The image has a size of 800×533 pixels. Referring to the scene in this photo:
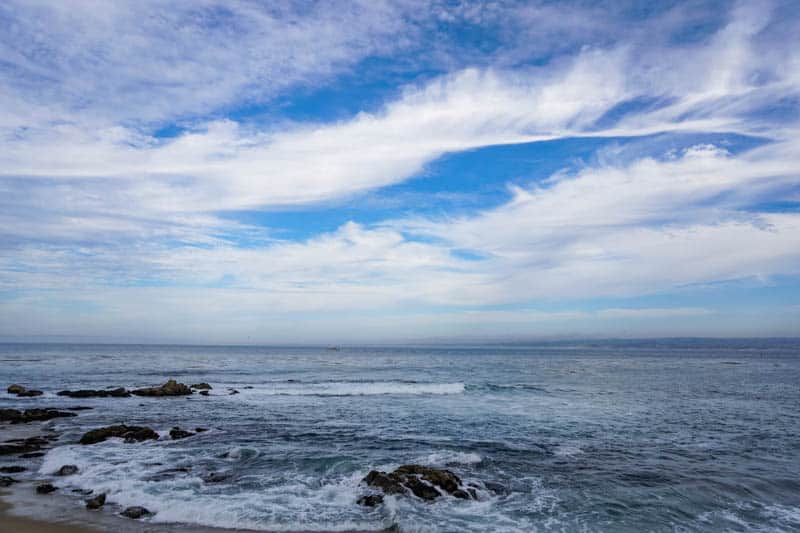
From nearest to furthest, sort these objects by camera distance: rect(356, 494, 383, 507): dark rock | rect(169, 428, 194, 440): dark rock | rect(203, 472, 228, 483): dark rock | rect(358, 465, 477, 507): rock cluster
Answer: rect(356, 494, 383, 507): dark rock, rect(358, 465, 477, 507): rock cluster, rect(203, 472, 228, 483): dark rock, rect(169, 428, 194, 440): dark rock

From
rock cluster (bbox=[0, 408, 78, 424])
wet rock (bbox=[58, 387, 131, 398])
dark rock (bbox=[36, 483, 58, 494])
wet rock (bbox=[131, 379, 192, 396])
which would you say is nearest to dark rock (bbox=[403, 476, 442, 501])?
dark rock (bbox=[36, 483, 58, 494])

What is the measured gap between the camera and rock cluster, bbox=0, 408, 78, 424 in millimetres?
25781

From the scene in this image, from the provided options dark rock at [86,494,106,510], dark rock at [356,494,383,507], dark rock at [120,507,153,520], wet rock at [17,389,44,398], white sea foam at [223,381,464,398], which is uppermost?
dark rock at [86,494,106,510]

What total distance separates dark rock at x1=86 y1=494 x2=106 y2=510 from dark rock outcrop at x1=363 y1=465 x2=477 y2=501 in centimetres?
752

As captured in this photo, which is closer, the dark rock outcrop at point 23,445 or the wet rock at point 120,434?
the dark rock outcrop at point 23,445

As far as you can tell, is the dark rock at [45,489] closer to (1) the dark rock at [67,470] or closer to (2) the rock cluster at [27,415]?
(1) the dark rock at [67,470]

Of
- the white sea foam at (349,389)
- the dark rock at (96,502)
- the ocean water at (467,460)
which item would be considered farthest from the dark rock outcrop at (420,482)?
the white sea foam at (349,389)

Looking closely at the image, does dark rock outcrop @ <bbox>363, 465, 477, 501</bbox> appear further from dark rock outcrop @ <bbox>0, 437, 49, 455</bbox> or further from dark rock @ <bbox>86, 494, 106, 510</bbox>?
dark rock outcrop @ <bbox>0, 437, 49, 455</bbox>

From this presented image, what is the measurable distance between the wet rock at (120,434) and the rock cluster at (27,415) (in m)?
6.97

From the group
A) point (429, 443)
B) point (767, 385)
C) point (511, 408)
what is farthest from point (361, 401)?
point (767, 385)

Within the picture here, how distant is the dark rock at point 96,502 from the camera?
12.9 metres

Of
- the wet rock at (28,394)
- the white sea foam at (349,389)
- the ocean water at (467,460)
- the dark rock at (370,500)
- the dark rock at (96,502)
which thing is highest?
the dark rock at (96,502)

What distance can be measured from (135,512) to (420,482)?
26.1 feet

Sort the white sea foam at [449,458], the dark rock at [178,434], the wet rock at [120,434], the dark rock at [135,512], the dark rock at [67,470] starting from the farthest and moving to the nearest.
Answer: the dark rock at [178,434] → the wet rock at [120,434] → the white sea foam at [449,458] → the dark rock at [67,470] → the dark rock at [135,512]
